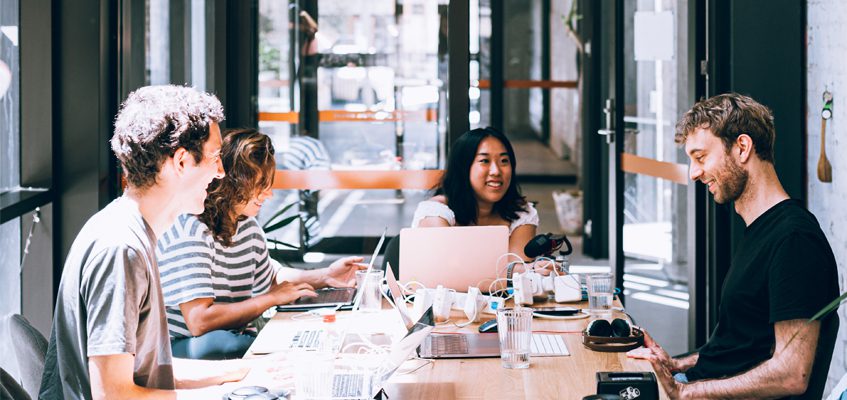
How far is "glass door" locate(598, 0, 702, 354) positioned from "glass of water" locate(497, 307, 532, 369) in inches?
91.5

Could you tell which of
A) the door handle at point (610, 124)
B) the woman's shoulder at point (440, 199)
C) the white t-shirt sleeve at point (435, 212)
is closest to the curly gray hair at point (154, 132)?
the white t-shirt sleeve at point (435, 212)

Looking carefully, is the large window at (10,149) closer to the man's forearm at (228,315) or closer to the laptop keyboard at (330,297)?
the man's forearm at (228,315)

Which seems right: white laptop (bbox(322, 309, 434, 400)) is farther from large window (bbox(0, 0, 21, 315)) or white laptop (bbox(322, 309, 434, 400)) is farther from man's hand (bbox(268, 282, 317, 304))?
large window (bbox(0, 0, 21, 315))

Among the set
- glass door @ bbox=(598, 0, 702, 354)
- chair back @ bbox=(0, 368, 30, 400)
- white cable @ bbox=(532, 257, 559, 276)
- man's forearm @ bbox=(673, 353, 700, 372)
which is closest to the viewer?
chair back @ bbox=(0, 368, 30, 400)

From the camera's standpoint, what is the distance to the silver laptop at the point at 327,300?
3.14 metres

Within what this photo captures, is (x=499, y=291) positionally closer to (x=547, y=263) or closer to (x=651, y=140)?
(x=547, y=263)

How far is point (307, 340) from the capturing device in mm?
2713

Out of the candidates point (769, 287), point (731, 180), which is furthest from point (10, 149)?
point (769, 287)

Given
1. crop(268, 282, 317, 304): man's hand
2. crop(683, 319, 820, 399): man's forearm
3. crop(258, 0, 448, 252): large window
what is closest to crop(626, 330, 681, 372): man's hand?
crop(683, 319, 820, 399): man's forearm

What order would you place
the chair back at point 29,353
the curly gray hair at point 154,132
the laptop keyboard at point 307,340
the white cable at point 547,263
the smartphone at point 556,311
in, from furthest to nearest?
1. the white cable at point 547,263
2. the smartphone at point 556,311
3. the laptop keyboard at point 307,340
4. the chair back at point 29,353
5. the curly gray hair at point 154,132

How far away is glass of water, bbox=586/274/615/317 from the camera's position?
3115 millimetres

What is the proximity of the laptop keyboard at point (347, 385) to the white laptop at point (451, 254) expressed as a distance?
1140 mm

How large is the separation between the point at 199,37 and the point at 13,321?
264 cm

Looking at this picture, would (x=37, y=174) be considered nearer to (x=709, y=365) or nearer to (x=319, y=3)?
(x=319, y=3)
